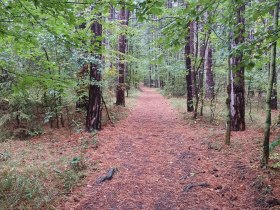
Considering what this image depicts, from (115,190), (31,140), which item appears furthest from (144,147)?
(31,140)

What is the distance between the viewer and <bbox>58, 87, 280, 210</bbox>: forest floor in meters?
4.34

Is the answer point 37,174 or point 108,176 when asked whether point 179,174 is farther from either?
point 37,174

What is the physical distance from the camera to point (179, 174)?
552 cm

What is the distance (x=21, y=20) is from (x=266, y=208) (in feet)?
16.4

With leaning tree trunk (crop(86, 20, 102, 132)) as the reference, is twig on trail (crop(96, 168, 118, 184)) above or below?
below

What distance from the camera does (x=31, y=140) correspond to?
8.22m

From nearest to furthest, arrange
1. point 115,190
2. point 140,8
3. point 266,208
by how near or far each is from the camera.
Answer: point 140,8 < point 266,208 < point 115,190

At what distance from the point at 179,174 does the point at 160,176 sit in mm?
437

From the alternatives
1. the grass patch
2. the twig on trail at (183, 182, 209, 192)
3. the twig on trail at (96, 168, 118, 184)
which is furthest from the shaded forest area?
the twig on trail at (183, 182, 209, 192)

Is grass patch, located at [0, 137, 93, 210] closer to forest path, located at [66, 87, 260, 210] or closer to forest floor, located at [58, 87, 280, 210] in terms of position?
forest floor, located at [58, 87, 280, 210]

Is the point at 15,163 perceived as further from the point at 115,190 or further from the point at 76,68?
the point at 76,68

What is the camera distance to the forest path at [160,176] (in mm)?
4379

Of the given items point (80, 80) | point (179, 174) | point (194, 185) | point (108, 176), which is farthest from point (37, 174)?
point (80, 80)

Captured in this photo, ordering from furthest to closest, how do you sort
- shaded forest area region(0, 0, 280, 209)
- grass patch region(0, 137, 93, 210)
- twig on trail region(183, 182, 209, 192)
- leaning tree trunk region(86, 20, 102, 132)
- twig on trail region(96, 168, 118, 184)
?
leaning tree trunk region(86, 20, 102, 132), twig on trail region(96, 168, 118, 184), twig on trail region(183, 182, 209, 192), grass patch region(0, 137, 93, 210), shaded forest area region(0, 0, 280, 209)
